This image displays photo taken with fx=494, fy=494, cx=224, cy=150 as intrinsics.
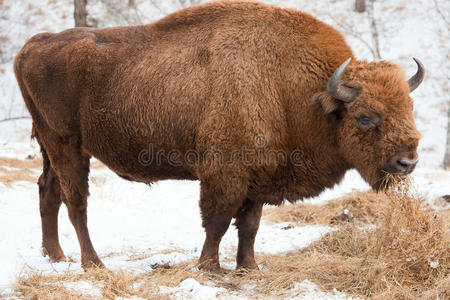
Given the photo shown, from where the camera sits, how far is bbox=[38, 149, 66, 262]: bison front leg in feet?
19.6

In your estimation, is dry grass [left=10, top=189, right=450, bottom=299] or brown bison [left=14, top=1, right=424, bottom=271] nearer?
dry grass [left=10, top=189, right=450, bottom=299]

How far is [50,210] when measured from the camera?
20.0 ft

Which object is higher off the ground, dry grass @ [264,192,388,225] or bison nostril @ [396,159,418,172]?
bison nostril @ [396,159,418,172]

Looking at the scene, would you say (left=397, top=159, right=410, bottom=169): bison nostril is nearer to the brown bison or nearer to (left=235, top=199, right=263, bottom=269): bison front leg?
the brown bison

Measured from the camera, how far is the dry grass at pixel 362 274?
13.0 ft

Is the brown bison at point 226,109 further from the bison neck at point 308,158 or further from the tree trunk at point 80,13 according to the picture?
the tree trunk at point 80,13

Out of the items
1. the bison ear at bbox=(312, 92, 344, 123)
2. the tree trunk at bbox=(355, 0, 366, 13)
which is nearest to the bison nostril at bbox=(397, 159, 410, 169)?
the bison ear at bbox=(312, 92, 344, 123)

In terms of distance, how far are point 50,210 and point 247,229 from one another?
2.53 m

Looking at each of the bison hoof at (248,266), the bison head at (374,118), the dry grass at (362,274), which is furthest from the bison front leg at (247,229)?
the bison head at (374,118)

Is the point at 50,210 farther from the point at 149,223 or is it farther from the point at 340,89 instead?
the point at 340,89

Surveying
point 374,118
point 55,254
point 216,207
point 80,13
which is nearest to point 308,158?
point 374,118

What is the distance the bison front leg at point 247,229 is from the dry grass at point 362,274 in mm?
195

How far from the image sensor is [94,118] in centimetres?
535

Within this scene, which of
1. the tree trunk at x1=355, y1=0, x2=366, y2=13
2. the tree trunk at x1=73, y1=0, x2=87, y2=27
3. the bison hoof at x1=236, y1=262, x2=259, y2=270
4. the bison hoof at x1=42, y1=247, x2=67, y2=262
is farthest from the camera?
the tree trunk at x1=355, y1=0, x2=366, y2=13
